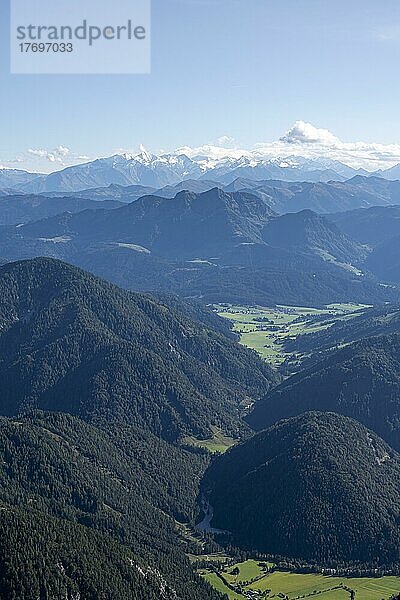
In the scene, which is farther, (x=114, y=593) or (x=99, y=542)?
(x=99, y=542)

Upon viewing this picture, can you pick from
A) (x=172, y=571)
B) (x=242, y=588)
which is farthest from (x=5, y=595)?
(x=242, y=588)

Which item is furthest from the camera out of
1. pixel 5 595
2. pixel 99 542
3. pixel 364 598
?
pixel 364 598

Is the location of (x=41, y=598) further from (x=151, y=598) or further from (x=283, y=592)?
(x=283, y=592)

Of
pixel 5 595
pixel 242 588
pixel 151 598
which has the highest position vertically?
pixel 5 595

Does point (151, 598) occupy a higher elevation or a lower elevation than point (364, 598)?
higher

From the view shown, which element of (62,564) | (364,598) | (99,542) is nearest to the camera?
(62,564)

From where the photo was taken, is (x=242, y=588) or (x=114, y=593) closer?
(x=114, y=593)

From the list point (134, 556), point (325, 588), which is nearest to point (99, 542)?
point (134, 556)

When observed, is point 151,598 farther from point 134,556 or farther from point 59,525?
point 59,525

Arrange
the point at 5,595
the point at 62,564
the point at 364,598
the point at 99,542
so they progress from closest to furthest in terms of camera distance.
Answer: the point at 5,595
the point at 62,564
the point at 99,542
the point at 364,598
